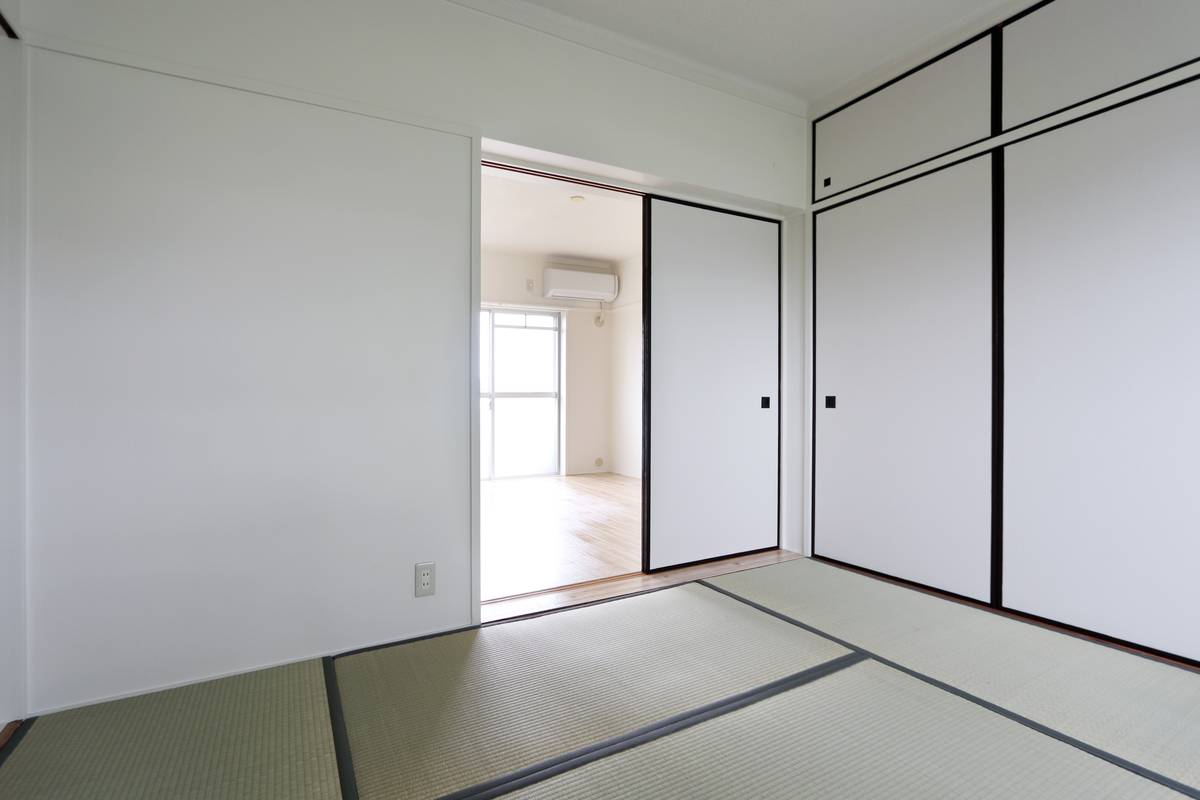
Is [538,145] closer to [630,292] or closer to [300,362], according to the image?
[300,362]

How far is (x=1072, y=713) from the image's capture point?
1.71 meters

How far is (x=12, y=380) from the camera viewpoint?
1.68 meters

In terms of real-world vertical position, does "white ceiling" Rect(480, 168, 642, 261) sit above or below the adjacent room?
above

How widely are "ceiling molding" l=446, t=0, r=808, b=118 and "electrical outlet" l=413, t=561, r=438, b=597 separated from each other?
2328 millimetres

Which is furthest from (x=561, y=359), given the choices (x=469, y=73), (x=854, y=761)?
(x=854, y=761)

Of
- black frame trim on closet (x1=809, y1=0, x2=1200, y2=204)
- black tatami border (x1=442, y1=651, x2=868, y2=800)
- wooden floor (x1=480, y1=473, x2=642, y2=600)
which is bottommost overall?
wooden floor (x1=480, y1=473, x2=642, y2=600)

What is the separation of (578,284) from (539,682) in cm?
560

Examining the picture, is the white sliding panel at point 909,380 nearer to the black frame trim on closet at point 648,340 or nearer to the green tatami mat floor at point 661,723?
the black frame trim on closet at point 648,340

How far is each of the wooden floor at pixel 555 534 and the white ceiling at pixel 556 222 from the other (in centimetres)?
232

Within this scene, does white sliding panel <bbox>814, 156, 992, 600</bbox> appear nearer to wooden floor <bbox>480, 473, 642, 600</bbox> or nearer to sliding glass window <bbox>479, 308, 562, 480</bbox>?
wooden floor <bbox>480, 473, 642, 600</bbox>

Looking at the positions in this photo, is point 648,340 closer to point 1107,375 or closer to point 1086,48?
point 1107,375

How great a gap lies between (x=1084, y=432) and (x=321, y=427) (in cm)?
302

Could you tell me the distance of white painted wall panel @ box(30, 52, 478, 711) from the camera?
1.78 metres

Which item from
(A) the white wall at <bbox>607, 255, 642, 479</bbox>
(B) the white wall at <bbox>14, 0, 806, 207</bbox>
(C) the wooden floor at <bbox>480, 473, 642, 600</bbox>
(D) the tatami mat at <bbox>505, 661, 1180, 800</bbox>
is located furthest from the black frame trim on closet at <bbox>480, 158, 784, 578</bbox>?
(A) the white wall at <bbox>607, 255, 642, 479</bbox>
